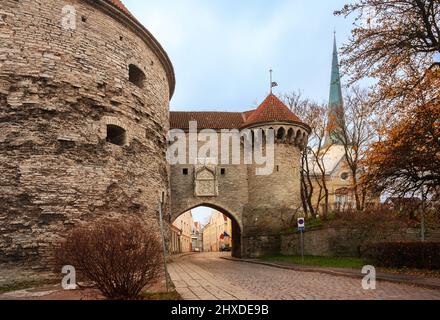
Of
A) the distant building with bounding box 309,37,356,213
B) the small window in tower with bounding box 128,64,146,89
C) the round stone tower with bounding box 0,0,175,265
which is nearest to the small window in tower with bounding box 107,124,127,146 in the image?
the round stone tower with bounding box 0,0,175,265

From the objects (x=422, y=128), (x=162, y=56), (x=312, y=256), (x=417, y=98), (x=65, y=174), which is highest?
(x=162, y=56)

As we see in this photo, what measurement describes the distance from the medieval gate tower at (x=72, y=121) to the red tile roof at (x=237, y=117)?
8.06 m

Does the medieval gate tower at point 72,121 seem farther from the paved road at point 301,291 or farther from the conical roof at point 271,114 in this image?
the conical roof at point 271,114

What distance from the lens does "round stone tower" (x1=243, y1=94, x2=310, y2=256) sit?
22.7m

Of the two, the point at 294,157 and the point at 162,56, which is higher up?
the point at 162,56

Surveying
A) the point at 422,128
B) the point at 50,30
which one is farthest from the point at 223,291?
the point at 50,30

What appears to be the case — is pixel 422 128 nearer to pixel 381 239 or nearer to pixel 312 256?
pixel 381 239

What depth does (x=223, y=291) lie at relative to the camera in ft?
26.8

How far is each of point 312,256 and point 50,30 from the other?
14.0 meters

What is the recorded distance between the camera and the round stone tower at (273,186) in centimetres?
2269

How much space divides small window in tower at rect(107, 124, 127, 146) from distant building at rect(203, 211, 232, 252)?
35.3 m

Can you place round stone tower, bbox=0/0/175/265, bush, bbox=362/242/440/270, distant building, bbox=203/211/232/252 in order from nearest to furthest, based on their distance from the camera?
round stone tower, bbox=0/0/175/265, bush, bbox=362/242/440/270, distant building, bbox=203/211/232/252

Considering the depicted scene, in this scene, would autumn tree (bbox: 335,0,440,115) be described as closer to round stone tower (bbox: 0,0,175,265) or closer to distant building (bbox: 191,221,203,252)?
round stone tower (bbox: 0,0,175,265)

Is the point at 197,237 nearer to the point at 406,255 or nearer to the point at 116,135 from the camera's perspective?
the point at 116,135
